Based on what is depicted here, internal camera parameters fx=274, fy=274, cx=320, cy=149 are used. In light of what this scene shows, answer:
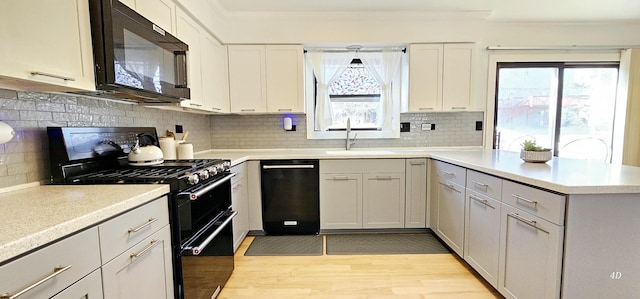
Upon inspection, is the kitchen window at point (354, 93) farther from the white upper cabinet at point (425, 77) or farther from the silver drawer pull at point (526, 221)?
the silver drawer pull at point (526, 221)

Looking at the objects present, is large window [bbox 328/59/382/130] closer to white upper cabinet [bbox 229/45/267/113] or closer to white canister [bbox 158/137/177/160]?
white upper cabinet [bbox 229/45/267/113]

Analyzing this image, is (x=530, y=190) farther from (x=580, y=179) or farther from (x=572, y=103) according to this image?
(x=572, y=103)

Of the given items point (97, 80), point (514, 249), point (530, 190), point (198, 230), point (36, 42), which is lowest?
point (514, 249)

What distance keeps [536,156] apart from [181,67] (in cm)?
261

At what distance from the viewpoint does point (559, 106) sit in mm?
3373

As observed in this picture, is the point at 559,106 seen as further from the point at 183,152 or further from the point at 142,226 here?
the point at 142,226

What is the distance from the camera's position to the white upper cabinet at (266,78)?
120 inches

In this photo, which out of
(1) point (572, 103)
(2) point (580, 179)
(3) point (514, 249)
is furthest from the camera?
(1) point (572, 103)

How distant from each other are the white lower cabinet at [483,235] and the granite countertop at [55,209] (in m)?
1.97

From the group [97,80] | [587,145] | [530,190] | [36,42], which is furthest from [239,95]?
[587,145]

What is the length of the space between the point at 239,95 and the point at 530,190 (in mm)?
2740

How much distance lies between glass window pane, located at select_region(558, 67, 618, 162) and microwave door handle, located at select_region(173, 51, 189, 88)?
420 centimetres

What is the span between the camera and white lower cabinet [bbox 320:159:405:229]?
2.85 metres

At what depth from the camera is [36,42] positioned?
3.47 feet
